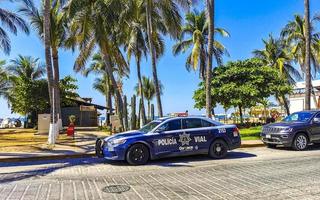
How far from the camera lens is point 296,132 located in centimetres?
1518

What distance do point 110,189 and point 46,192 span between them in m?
1.36

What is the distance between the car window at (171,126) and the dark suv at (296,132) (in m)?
4.91

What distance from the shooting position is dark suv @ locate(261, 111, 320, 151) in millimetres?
15062

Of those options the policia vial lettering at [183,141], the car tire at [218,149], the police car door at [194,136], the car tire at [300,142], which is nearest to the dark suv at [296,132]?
the car tire at [300,142]

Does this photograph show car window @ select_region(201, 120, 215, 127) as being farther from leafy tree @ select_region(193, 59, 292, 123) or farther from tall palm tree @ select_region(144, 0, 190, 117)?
leafy tree @ select_region(193, 59, 292, 123)

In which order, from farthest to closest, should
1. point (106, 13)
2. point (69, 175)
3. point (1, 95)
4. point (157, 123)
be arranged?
point (1, 95), point (106, 13), point (157, 123), point (69, 175)

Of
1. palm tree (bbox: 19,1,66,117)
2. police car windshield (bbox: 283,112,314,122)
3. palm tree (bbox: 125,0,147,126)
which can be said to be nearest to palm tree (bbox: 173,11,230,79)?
palm tree (bbox: 125,0,147,126)

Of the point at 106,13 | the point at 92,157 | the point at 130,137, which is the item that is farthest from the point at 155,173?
the point at 106,13

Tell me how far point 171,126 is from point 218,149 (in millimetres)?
1954

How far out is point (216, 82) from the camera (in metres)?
28.2

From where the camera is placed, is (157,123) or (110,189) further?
(157,123)

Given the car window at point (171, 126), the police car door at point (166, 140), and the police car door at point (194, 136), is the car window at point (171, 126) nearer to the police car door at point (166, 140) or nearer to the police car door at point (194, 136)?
the police car door at point (166, 140)

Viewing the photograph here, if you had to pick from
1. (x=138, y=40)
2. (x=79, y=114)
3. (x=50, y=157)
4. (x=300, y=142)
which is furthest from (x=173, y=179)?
(x=79, y=114)

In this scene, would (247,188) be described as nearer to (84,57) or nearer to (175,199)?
(175,199)
